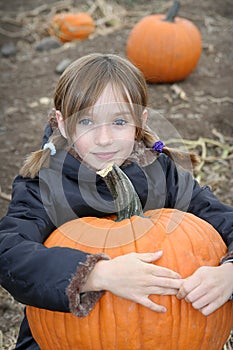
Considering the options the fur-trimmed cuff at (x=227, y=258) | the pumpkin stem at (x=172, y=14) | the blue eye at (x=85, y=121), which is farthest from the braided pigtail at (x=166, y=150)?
the pumpkin stem at (x=172, y=14)

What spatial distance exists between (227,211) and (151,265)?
606mm

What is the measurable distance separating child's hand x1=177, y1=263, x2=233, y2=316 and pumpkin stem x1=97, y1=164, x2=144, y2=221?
0.37 meters

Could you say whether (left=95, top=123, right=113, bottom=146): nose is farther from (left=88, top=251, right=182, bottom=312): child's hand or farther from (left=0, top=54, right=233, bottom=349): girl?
(left=88, top=251, right=182, bottom=312): child's hand

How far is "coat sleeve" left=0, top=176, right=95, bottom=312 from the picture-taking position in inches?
81.4

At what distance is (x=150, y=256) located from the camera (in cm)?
214

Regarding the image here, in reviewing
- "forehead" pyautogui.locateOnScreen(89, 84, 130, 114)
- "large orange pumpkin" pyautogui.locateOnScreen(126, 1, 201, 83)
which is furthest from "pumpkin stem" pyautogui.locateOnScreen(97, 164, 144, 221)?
"large orange pumpkin" pyautogui.locateOnScreen(126, 1, 201, 83)

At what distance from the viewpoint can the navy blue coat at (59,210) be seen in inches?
82.6

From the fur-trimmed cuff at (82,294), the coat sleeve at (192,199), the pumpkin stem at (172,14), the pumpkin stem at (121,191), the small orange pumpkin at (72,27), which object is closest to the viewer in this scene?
the fur-trimmed cuff at (82,294)

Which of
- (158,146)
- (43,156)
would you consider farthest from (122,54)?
(43,156)

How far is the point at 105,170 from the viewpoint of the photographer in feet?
7.53

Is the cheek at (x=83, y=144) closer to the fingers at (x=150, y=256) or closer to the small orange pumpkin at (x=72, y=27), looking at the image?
the fingers at (x=150, y=256)

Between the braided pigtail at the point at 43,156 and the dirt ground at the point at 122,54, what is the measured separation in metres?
1.05

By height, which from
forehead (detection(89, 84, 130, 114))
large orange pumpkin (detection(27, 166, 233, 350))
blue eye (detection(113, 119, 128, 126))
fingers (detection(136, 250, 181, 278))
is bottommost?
large orange pumpkin (detection(27, 166, 233, 350))

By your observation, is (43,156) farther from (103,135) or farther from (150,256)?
(150,256)
